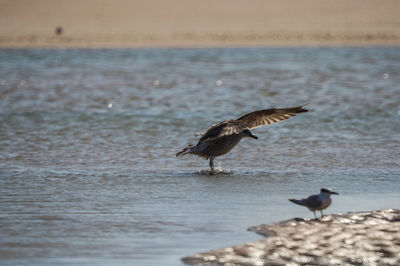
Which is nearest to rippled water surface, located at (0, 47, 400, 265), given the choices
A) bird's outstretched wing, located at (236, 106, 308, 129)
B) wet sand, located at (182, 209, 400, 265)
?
wet sand, located at (182, 209, 400, 265)

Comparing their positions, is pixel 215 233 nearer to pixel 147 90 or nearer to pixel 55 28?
pixel 147 90

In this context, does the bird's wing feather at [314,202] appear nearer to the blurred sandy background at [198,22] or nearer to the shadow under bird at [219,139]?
the shadow under bird at [219,139]

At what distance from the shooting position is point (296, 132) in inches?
504

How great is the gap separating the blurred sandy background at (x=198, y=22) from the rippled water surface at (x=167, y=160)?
10.5m

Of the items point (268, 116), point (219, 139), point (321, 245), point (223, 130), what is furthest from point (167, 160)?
point (321, 245)

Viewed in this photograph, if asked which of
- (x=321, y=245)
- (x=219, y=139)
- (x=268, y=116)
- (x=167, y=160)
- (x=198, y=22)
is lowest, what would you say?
(x=321, y=245)

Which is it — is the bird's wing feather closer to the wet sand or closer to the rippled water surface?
the wet sand

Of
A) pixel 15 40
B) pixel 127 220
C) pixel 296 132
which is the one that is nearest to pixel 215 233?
pixel 127 220

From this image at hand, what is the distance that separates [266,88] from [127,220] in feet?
42.0

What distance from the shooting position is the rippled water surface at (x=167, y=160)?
663 centimetres

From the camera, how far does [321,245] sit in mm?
6109

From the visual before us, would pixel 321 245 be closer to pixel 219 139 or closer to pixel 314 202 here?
pixel 314 202

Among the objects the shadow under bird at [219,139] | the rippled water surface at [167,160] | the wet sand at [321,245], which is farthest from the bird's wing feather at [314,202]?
the shadow under bird at [219,139]

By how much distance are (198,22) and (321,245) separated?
112ft
